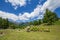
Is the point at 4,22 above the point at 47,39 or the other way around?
above

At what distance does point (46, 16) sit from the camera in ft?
180

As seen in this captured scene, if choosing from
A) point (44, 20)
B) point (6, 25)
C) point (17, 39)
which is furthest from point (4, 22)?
point (17, 39)

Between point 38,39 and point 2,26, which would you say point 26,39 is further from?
point 2,26

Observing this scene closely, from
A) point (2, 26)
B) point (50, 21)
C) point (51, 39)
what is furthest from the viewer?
point (2, 26)

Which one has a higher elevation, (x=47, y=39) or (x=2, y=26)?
(x=2, y=26)

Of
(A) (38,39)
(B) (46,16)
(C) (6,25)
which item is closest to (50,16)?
(B) (46,16)

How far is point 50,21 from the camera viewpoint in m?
54.1

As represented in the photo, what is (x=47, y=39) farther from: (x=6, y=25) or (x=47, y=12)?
(x=6, y=25)

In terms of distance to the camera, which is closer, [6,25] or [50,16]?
[50,16]

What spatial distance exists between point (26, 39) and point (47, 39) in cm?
251

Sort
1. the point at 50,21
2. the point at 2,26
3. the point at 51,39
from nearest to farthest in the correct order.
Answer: the point at 51,39
the point at 50,21
the point at 2,26

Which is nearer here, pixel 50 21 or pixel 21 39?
pixel 21 39

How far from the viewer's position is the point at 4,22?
7069 centimetres

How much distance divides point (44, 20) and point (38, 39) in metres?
39.0
